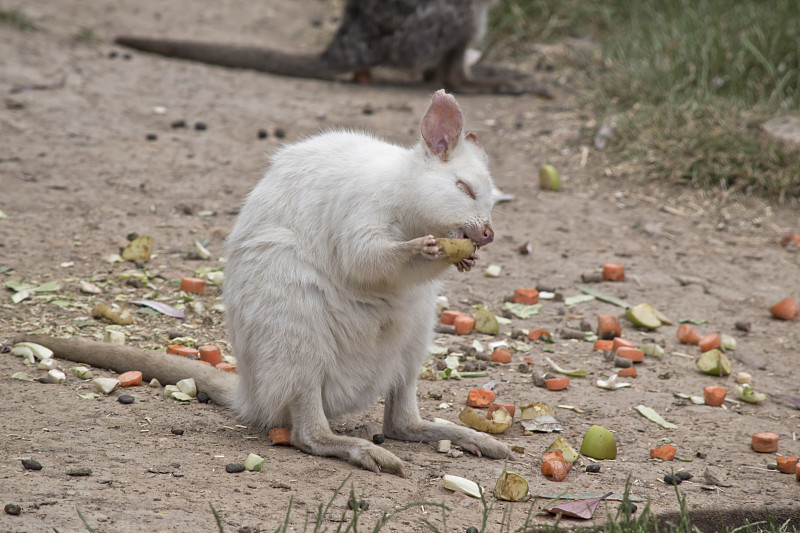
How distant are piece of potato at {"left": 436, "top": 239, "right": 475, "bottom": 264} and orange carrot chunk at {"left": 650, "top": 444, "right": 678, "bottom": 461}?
1.04 metres

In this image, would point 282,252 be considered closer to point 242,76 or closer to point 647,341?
point 647,341

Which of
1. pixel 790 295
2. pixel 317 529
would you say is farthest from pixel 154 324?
pixel 790 295

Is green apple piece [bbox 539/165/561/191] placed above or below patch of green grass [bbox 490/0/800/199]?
below

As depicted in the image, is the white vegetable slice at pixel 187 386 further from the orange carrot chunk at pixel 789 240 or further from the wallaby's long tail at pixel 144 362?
the orange carrot chunk at pixel 789 240

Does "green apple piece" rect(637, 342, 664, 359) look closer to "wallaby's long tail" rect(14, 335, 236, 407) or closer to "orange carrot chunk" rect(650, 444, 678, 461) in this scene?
"orange carrot chunk" rect(650, 444, 678, 461)

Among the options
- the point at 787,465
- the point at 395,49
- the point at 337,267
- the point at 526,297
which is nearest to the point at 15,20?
the point at 395,49

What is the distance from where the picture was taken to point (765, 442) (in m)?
3.07

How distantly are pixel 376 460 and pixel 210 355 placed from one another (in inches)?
40.2

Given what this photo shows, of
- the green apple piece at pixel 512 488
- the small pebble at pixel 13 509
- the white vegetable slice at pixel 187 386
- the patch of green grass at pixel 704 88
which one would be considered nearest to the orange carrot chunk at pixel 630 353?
the green apple piece at pixel 512 488

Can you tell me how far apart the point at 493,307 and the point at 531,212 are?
1312 mm

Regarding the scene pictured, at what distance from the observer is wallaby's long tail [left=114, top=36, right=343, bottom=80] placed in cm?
759

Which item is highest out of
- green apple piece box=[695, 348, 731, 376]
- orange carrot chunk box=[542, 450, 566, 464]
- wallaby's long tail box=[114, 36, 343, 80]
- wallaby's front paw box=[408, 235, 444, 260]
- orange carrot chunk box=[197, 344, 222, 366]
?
wallaby's front paw box=[408, 235, 444, 260]

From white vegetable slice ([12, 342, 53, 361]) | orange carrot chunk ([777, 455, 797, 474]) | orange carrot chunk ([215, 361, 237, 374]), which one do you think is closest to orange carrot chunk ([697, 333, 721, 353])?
orange carrot chunk ([777, 455, 797, 474])

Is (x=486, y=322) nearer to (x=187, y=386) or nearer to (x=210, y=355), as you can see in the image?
(x=210, y=355)
